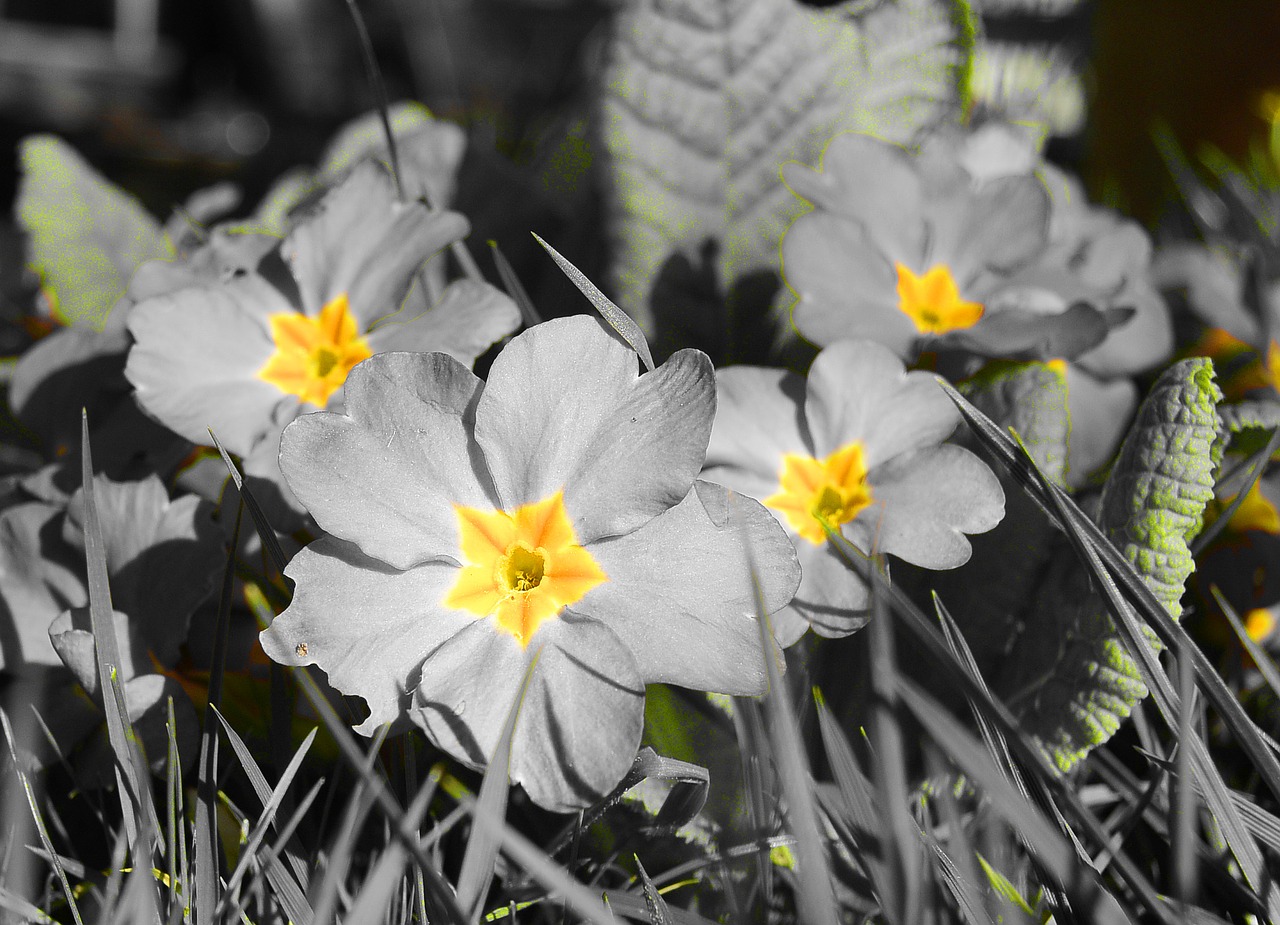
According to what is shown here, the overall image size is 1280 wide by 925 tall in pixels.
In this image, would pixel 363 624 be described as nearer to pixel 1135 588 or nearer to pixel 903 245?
pixel 1135 588

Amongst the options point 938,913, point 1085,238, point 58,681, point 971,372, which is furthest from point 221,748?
point 1085,238

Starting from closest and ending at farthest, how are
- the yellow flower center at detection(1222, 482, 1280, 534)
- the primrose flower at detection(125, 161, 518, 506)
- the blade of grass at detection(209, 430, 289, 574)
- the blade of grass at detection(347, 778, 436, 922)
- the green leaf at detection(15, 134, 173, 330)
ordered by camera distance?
the blade of grass at detection(347, 778, 436, 922), the blade of grass at detection(209, 430, 289, 574), the primrose flower at detection(125, 161, 518, 506), the yellow flower center at detection(1222, 482, 1280, 534), the green leaf at detection(15, 134, 173, 330)

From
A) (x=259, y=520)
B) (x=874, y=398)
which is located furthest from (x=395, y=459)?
(x=874, y=398)

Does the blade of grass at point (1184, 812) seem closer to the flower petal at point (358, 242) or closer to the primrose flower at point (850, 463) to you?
the primrose flower at point (850, 463)

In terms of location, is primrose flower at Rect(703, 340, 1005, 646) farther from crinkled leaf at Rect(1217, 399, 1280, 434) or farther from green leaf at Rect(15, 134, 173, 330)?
green leaf at Rect(15, 134, 173, 330)

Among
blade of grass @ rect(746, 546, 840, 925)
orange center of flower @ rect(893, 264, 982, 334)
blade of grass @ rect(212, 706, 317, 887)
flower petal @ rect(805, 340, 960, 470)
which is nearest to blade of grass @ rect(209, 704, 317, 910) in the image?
blade of grass @ rect(212, 706, 317, 887)

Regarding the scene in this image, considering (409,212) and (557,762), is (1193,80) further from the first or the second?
(557,762)

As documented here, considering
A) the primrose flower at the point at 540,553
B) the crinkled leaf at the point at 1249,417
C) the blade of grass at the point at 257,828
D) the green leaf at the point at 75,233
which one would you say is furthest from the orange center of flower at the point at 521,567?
the green leaf at the point at 75,233
